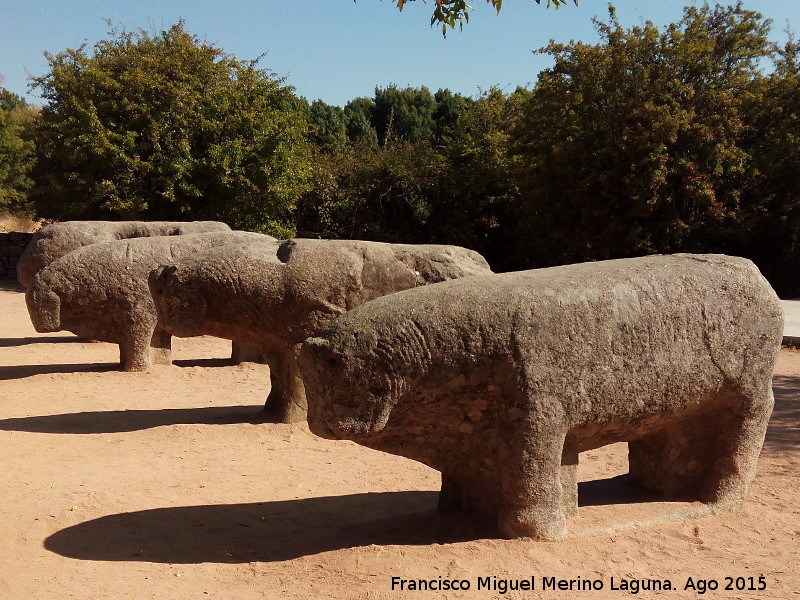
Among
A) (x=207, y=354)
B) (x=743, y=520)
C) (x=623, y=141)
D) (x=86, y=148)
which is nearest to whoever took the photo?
(x=743, y=520)

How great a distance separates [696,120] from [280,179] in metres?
9.11

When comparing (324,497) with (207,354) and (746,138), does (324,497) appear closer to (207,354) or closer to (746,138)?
(207,354)

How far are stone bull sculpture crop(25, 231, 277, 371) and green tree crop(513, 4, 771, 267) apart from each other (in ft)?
30.5

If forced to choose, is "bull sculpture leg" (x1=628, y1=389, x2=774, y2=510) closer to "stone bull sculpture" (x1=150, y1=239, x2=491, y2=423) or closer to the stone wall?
"stone bull sculpture" (x1=150, y1=239, x2=491, y2=423)

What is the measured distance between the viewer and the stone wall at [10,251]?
69.6 feet

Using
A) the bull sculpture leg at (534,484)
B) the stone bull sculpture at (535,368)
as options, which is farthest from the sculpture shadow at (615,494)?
the bull sculpture leg at (534,484)

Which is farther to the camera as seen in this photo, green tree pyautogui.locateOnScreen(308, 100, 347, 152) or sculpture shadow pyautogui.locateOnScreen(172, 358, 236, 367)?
green tree pyautogui.locateOnScreen(308, 100, 347, 152)

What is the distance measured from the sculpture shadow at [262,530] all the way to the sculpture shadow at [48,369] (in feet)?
17.6

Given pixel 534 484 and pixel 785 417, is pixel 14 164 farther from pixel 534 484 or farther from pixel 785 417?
pixel 534 484

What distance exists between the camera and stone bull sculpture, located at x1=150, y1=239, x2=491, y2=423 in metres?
6.89

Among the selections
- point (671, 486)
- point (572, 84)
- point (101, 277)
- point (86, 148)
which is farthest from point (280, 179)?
point (671, 486)

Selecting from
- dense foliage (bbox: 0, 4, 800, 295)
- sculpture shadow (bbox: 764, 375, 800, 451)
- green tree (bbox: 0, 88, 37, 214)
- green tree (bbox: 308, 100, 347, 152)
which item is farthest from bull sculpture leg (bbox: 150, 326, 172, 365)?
green tree (bbox: 308, 100, 347, 152)

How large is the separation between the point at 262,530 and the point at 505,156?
654 inches

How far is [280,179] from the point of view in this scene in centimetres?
1908
